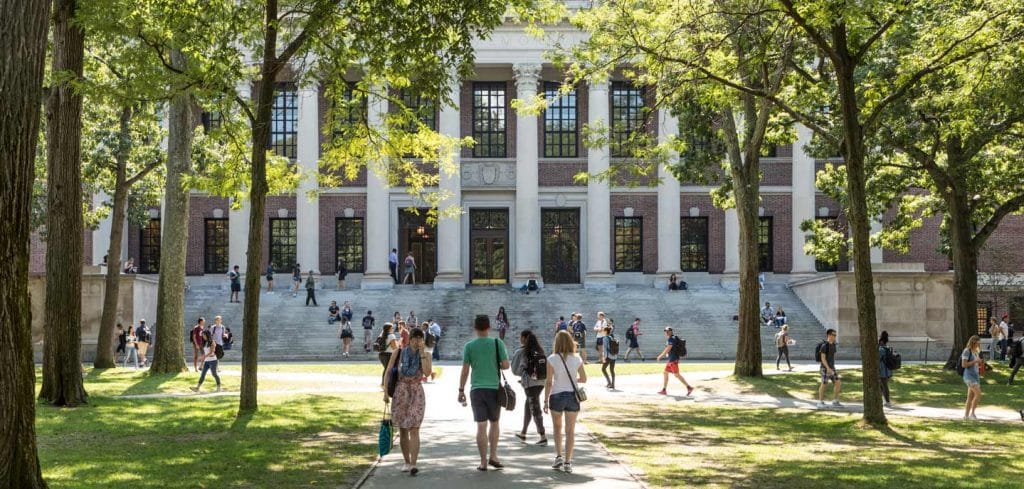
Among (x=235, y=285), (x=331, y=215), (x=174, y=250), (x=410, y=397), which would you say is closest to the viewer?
(x=410, y=397)

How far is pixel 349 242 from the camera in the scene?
51938 mm

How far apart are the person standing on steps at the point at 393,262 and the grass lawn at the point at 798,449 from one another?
101 feet

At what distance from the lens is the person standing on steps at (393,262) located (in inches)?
1988

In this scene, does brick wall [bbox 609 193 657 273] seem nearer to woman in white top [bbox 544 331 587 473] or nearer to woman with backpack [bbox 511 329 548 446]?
woman with backpack [bbox 511 329 548 446]

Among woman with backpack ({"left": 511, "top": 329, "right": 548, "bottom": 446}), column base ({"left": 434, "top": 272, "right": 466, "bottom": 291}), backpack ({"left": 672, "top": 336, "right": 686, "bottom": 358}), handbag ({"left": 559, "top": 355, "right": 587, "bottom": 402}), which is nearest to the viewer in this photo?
handbag ({"left": 559, "top": 355, "right": 587, "bottom": 402})

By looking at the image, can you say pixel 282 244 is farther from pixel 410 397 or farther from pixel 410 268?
pixel 410 397

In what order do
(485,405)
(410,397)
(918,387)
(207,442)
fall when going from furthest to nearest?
(918,387) < (207,442) < (485,405) < (410,397)

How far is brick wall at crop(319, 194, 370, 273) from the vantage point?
51562 mm

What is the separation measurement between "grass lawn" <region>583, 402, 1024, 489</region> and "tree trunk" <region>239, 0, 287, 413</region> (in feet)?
18.2

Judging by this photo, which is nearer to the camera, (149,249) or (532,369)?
(532,369)

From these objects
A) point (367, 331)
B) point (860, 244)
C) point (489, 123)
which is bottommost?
point (367, 331)

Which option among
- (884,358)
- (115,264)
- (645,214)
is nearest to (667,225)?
(645,214)

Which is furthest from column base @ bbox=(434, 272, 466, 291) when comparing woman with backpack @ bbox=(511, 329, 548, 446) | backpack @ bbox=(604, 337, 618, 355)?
woman with backpack @ bbox=(511, 329, 548, 446)

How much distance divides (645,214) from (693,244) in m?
2.72
